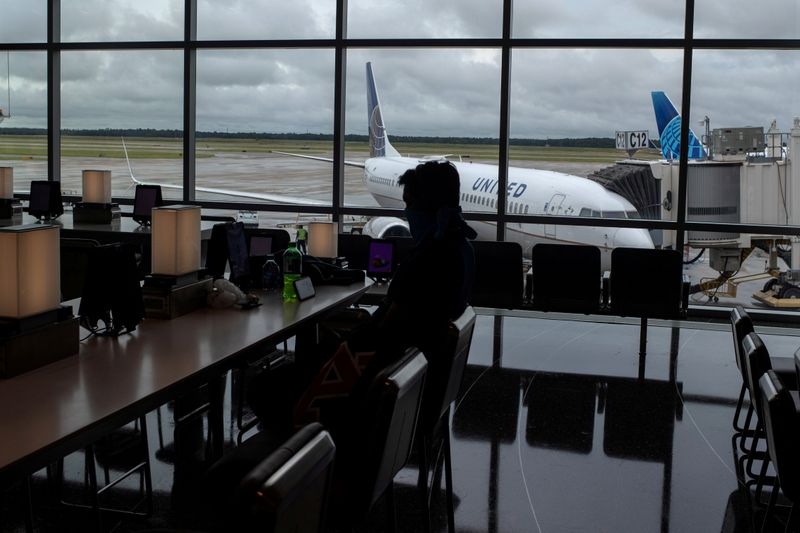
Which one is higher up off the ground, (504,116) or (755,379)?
(504,116)

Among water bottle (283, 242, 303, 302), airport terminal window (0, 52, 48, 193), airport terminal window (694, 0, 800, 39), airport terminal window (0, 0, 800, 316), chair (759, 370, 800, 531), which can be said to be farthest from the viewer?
airport terminal window (0, 52, 48, 193)

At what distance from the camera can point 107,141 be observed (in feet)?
30.7

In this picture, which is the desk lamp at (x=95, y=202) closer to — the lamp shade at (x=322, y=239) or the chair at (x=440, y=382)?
the lamp shade at (x=322, y=239)

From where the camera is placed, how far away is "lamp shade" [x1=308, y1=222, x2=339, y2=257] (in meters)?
4.87

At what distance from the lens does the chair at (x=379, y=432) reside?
187 centimetres

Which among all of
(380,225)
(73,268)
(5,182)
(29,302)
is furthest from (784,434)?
(5,182)

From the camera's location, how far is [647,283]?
5801mm

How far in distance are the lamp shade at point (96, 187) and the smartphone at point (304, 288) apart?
3864 mm

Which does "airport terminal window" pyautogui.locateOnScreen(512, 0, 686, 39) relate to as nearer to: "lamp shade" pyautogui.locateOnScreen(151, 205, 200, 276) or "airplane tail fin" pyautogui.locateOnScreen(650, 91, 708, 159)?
"airplane tail fin" pyautogui.locateOnScreen(650, 91, 708, 159)

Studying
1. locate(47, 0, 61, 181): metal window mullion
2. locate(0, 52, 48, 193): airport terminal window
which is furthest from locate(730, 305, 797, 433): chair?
locate(0, 52, 48, 193): airport terminal window

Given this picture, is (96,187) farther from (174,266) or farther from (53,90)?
(174,266)

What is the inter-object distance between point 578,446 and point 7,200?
544 cm

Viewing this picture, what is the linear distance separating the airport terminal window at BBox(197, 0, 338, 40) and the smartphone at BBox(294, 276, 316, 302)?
4279 millimetres

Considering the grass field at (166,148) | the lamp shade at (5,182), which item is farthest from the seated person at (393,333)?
the lamp shade at (5,182)
